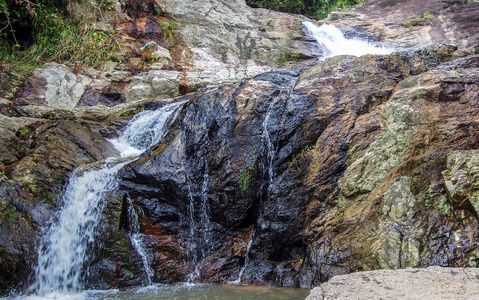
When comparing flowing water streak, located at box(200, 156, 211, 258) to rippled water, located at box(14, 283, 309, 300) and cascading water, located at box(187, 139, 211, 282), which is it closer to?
cascading water, located at box(187, 139, 211, 282)

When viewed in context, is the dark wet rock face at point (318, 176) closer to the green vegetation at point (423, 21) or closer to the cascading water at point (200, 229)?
the cascading water at point (200, 229)

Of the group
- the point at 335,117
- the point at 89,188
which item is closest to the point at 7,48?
the point at 89,188

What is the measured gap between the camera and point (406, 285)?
273 centimetres

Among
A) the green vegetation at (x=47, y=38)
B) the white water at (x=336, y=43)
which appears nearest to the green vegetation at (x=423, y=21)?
the white water at (x=336, y=43)

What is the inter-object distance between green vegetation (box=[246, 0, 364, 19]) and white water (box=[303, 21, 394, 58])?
9.84ft

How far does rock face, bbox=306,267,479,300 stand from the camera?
2525 millimetres

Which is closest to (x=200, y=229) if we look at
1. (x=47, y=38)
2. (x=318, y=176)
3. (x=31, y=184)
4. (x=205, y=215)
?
(x=205, y=215)

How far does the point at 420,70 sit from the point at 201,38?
354 inches

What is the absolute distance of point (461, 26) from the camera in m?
12.2

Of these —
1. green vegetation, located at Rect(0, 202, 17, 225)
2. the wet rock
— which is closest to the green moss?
the wet rock

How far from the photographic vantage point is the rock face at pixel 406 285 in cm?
253

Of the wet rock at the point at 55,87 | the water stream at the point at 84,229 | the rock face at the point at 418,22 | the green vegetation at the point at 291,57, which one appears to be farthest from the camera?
the green vegetation at the point at 291,57

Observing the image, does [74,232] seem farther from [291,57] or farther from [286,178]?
[291,57]

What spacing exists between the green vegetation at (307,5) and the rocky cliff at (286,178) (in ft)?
36.5
